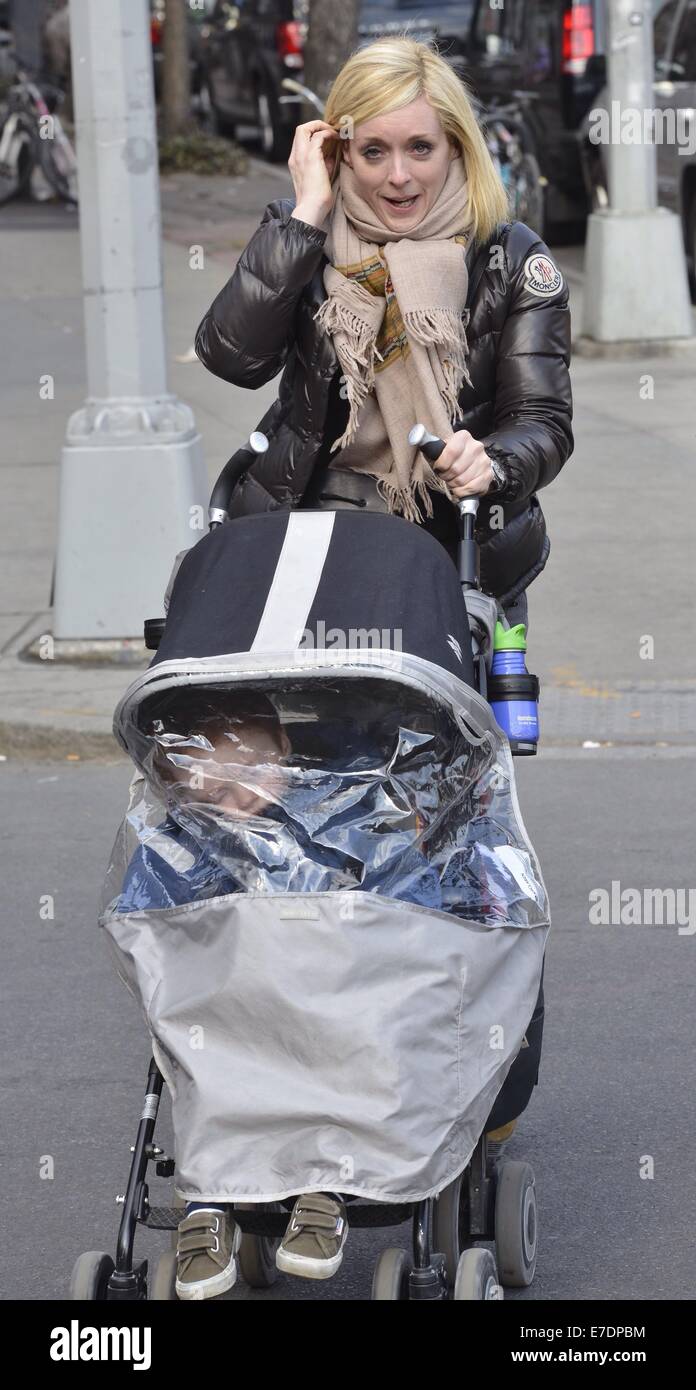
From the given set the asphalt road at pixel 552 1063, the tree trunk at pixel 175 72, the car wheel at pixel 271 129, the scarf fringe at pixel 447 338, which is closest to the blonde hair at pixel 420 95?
the scarf fringe at pixel 447 338

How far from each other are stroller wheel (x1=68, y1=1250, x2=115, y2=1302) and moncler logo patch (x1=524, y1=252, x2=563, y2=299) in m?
1.88

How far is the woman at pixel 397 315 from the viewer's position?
3.80 metres

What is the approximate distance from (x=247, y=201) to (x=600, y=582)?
1167 cm

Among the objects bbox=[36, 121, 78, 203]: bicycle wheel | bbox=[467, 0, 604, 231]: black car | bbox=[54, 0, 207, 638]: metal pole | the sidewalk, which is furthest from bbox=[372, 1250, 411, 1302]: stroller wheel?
bbox=[36, 121, 78, 203]: bicycle wheel

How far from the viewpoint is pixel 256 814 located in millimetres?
3271

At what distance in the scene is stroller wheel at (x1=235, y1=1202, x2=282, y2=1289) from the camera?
371 centimetres

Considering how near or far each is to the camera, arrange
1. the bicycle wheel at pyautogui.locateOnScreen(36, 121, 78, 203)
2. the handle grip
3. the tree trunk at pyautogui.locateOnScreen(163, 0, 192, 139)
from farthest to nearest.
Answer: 1. the tree trunk at pyautogui.locateOnScreen(163, 0, 192, 139)
2. the bicycle wheel at pyautogui.locateOnScreen(36, 121, 78, 203)
3. the handle grip

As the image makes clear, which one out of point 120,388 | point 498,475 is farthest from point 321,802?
point 120,388

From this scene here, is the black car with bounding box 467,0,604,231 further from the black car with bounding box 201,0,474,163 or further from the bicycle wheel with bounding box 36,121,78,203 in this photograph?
the bicycle wheel with bounding box 36,121,78,203

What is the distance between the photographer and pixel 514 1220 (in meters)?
3.66

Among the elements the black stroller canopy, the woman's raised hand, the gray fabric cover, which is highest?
the woman's raised hand

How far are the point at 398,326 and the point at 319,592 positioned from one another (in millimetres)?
787

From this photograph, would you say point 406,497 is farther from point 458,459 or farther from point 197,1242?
point 197,1242
